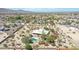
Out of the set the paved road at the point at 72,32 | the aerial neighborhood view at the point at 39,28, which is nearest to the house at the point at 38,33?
the aerial neighborhood view at the point at 39,28

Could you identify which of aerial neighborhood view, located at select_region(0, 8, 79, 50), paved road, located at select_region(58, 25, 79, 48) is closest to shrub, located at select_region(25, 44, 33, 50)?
aerial neighborhood view, located at select_region(0, 8, 79, 50)

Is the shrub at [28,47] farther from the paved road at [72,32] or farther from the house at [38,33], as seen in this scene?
the paved road at [72,32]

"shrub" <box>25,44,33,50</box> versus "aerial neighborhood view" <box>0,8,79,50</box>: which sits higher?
"aerial neighborhood view" <box>0,8,79,50</box>

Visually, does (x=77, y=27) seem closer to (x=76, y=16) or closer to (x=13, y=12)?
(x=76, y=16)

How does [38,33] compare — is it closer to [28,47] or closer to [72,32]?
[28,47]

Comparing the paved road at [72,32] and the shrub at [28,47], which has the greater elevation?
the paved road at [72,32]

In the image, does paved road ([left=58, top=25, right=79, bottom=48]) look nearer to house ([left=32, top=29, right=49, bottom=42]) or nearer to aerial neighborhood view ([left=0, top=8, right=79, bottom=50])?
aerial neighborhood view ([left=0, top=8, right=79, bottom=50])

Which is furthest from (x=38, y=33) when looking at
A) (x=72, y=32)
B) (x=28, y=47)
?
(x=72, y=32)

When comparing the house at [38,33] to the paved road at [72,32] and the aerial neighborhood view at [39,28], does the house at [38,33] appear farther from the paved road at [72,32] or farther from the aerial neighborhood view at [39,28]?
the paved road at [72,32]
